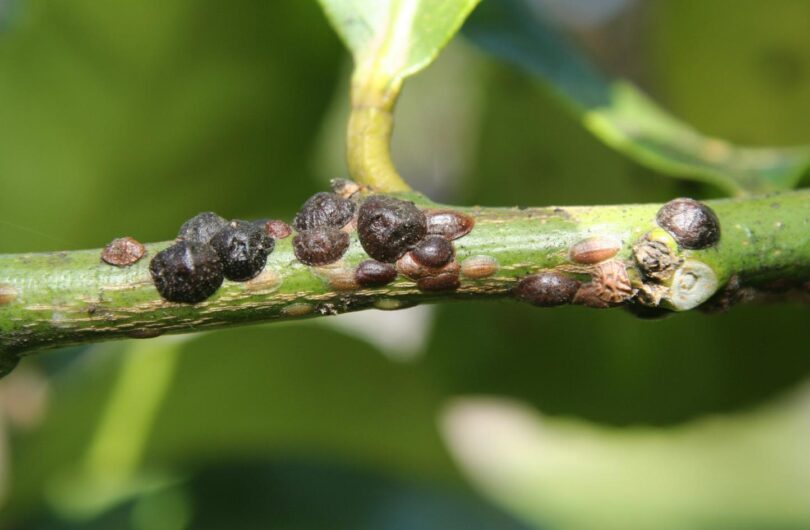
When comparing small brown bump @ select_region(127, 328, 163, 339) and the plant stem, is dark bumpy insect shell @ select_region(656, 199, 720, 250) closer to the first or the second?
the plant stem

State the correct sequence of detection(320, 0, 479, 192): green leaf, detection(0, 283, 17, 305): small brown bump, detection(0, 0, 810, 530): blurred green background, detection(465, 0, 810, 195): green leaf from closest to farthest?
detection(0, 283, 17, 305): small brown bump
detection(320, 0, 479, 192): green leaf
detection(465, 0, 810, 195): green leaf
detection(0, 0, 810, 530): blurred green background

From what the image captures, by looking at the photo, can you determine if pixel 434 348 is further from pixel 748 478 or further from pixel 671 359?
pixel 748 478

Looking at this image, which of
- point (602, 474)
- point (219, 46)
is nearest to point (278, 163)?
point (219, 46)

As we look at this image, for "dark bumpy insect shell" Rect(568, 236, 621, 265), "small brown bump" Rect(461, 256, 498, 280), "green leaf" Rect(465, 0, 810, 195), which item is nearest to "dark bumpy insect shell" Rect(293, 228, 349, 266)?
"small brown bump" Rect(461, 256, 498, 280)

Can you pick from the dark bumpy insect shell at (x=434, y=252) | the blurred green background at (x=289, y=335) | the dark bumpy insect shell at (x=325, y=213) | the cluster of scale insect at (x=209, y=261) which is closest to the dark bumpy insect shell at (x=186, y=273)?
the cluster of scale insect at (x=209, y=261)

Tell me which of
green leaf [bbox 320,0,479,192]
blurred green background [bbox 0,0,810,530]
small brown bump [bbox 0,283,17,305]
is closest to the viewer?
small brown bump [bbox 0,283,17,305]

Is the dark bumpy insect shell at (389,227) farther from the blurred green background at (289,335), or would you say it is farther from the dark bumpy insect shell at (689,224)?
the blurred green background at (289,335)

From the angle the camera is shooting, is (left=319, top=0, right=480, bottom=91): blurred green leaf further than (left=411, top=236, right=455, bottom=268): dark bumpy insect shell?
Yes

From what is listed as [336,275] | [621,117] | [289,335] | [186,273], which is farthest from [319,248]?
[289,335]
